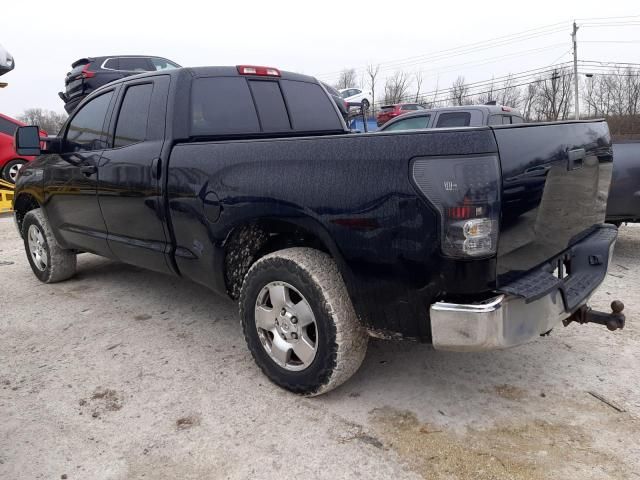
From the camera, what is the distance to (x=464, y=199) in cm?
198

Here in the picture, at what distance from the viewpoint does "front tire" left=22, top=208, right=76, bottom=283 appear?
16.1ft

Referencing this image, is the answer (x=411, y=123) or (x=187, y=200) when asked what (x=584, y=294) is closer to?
(x=187, y=200)

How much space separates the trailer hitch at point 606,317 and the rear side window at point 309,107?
2.37m

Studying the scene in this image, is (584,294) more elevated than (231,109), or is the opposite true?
(231,109)

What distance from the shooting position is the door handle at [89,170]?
392cm

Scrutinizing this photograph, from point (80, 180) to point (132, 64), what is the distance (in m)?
7.51

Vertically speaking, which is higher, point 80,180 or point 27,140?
point 27,140

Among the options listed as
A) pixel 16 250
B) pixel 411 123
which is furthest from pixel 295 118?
pixel 16 250

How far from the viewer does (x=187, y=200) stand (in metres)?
3.09

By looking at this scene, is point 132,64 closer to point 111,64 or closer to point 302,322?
point 111,64

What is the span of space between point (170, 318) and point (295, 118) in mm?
1885

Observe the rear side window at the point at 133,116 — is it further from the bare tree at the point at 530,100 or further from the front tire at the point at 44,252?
the bare tree at the point at 530,100

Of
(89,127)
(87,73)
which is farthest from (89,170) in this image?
(87,73)

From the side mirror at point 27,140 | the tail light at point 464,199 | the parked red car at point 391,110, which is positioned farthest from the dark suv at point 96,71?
the parked red car at point 391,110
